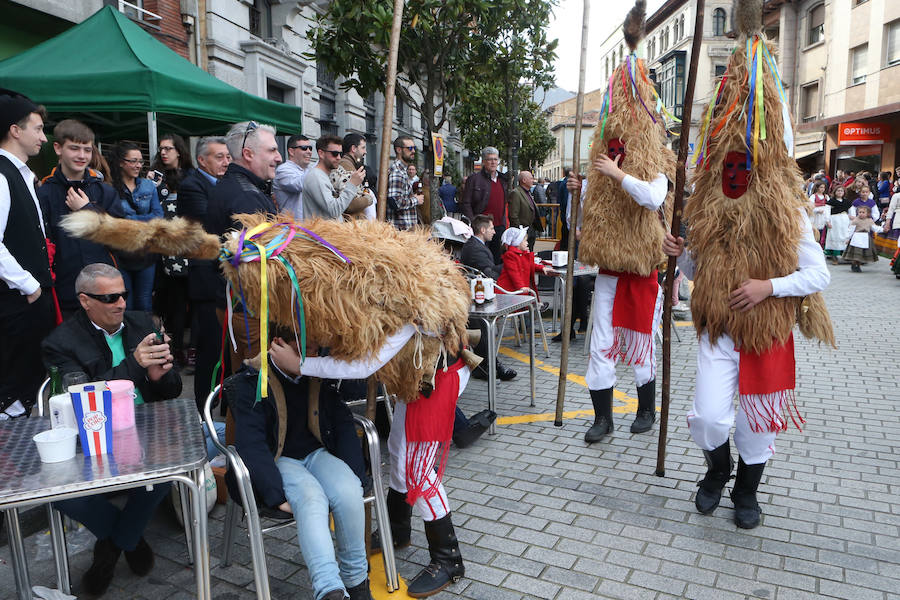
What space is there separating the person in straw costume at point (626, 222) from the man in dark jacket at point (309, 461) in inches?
85.8

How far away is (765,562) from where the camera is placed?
297 cm

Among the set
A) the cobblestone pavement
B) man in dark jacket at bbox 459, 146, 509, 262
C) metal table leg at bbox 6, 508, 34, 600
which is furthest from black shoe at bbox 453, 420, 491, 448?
man in dark jacket at bbox 459, 146, 509, 262

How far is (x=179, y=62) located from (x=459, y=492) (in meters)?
5.73

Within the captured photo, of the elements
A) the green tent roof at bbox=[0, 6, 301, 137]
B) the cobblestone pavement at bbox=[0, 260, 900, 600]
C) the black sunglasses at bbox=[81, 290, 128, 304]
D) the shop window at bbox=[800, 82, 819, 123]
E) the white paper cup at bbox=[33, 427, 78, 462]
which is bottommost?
the cobblestone pavement at bbox=[0, 260, 900, 600]

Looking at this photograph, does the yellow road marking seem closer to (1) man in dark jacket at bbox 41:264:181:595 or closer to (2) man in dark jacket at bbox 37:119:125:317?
(1) man in dark jacket at bbox 41:264:181:595

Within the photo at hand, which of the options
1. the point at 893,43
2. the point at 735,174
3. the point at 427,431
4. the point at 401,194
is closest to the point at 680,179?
the point at 735,174

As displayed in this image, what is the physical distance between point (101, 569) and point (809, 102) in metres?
31.7

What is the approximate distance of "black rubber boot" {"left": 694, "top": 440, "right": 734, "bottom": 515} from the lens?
3385mm

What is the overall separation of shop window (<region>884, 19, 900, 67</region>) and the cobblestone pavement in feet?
A: 73.6

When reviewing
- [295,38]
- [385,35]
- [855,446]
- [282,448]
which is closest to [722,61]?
[295,38]

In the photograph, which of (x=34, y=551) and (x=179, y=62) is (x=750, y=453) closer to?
(x=34, y=551)

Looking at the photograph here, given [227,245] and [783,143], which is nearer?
[227,245]

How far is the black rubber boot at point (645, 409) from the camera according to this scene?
4641mm

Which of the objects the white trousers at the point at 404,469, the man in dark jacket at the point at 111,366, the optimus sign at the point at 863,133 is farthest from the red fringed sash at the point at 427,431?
the optimus sign at the point at 863,133
